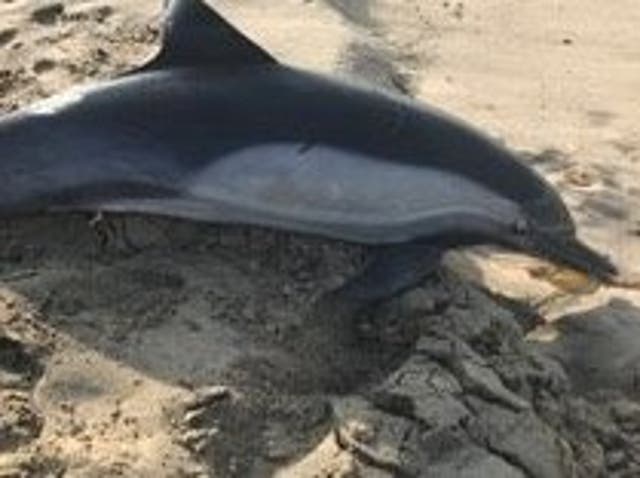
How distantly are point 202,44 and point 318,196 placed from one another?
601mm

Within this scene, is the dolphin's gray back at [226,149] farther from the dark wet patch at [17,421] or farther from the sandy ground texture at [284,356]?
the dark wet patch at [17,421]

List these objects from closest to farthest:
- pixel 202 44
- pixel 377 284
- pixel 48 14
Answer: pixel 377 284 → pixel 202 44 → pixel 48 14

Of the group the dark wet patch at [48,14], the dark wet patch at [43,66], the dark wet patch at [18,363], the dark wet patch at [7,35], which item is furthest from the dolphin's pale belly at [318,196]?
the dark wet patch at [48,14]

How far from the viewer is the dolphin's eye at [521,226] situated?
197 inches

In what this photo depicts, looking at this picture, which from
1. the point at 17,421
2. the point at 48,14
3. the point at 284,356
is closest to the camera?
the point at 17,421

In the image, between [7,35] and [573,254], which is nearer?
[573,254]

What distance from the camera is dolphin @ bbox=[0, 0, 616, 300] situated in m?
4.65

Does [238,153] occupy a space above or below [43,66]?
above

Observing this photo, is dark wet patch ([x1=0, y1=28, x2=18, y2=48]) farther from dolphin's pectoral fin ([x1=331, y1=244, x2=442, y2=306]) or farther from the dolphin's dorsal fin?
dolphin's pectoral fin ([x1=331, y1=244, x2=442, y2=306])

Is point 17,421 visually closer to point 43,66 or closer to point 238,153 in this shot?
point 238,153

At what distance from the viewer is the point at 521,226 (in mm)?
5012

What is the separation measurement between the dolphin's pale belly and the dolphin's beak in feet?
1.32

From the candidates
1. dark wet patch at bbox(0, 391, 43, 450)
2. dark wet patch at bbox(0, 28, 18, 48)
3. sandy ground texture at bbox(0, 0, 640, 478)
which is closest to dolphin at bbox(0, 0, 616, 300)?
sandy ground texture at bbox(0, 0, 640, 478)

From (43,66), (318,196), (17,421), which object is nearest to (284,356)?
(318,196)
